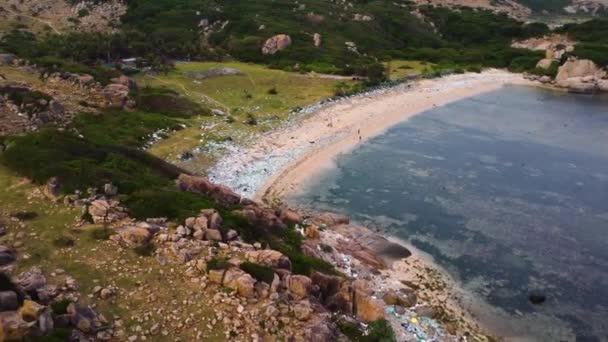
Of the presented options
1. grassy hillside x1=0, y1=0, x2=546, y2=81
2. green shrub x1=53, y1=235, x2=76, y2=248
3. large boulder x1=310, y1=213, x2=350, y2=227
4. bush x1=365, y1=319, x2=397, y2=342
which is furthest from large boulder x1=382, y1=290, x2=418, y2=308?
grassy hillside x1=0, y1=0, x2=546, y2=81

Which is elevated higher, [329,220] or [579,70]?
[579,70]

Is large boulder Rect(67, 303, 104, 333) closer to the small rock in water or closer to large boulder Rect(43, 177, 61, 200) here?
large boulder Rect(43, 177, 61, 200)

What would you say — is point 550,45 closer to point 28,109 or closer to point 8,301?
point 28,109

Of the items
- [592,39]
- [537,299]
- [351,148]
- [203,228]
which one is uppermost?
[592,39]

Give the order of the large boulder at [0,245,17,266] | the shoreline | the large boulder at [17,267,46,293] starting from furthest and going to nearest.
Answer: the shoreline → the large boulder at [0,245,17,266] → the large boulder at [17,267,46,293]

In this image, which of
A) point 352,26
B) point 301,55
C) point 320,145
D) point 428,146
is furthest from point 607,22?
point 320,145

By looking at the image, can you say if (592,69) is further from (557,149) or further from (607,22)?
(557,149)

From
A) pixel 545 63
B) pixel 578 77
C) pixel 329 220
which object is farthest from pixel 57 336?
pixel 545 63
